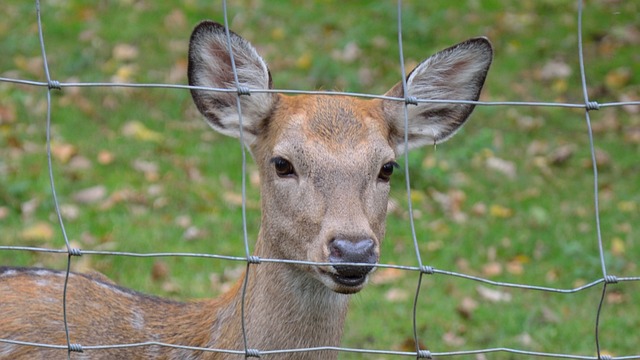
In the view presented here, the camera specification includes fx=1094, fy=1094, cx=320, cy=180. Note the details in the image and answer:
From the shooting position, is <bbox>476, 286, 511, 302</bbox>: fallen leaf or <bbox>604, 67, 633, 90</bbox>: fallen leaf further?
<bbox>604, 67, 633, 90</bbox>: fallen leaf

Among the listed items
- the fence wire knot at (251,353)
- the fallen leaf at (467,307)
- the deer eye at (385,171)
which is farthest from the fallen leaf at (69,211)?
the fence wire knot at (251,353)

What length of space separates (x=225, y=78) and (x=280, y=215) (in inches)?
25.9

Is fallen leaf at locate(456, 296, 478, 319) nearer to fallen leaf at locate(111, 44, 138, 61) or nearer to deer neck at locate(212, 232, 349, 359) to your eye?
deer neck at locate(212, 232, 349, 359)

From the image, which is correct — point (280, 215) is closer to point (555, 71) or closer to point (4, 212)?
point (4, 212)

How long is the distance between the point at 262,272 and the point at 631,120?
25.6 ft

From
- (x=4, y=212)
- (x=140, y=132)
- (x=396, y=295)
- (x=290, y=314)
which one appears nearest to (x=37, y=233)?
(x=4, y=212)

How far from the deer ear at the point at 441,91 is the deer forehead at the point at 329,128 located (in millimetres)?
113

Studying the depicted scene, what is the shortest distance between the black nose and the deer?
69mm

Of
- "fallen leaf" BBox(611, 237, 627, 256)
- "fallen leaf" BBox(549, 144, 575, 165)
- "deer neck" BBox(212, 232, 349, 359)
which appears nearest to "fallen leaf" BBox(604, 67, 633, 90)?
"fallen leaf" BBox(549, 144, 575, 165)

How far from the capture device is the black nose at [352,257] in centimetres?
369

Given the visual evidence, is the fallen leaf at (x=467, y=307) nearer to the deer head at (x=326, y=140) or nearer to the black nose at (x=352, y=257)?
A: the deer head at (x=326, y=140)

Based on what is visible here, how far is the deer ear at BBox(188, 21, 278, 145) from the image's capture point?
4262 millimetres

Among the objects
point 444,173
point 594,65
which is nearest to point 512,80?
point 594,65

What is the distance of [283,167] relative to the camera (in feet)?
13.8
